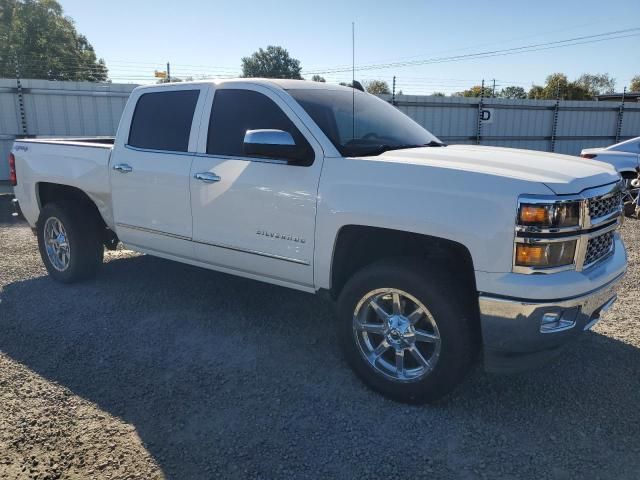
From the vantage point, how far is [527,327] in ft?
9.32

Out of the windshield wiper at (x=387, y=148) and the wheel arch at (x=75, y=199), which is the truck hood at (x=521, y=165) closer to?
the windshield wiper at (x=387, y=148)

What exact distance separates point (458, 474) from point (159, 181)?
10.4 ft

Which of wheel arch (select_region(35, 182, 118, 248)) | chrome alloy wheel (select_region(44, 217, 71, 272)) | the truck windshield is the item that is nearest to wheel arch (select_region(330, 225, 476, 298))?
the truck windshield

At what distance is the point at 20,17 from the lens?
5194 cm

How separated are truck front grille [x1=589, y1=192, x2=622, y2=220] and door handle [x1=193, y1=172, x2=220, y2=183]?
2525 mm

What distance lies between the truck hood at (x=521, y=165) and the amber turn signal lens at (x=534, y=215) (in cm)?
13

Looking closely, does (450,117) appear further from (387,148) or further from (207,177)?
(207,177)

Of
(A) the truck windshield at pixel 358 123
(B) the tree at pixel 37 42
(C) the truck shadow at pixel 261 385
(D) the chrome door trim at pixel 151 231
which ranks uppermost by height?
(B) the tree at pixel 37 42

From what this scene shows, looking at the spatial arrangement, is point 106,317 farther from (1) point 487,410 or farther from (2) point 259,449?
(1) point 487,410

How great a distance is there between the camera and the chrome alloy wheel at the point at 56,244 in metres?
5.51

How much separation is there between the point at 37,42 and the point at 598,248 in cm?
5956

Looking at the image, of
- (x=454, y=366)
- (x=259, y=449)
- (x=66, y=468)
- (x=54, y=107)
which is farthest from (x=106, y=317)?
(x=54, y=107)

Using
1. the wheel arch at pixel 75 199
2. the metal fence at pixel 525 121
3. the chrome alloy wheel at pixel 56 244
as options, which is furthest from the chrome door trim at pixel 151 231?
the metal fence at pixel 525 121

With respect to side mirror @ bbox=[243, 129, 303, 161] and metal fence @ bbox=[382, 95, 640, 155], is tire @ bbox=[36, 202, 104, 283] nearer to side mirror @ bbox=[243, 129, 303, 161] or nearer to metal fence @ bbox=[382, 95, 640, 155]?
side mirror @ bbox=[243, 129, 303, 161]
